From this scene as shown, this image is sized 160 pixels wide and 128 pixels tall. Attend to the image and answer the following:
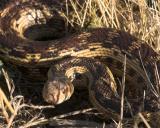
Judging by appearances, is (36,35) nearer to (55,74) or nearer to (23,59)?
(23,59)

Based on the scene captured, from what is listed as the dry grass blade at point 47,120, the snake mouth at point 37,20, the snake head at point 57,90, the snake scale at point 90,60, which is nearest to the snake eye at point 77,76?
the snake scale at point 90,60

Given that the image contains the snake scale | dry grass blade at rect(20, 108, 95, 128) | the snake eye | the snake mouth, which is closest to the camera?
dry grass blade at rect(20, 108, 95, 128)

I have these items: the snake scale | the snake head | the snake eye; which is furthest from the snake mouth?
the snake head

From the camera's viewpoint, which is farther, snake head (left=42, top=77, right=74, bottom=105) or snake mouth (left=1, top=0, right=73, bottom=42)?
snake mouth (left=1, top=0, right=73, bottom=42)

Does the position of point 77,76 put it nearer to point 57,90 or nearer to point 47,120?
point 57,90

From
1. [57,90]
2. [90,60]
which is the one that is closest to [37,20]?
[90,60]

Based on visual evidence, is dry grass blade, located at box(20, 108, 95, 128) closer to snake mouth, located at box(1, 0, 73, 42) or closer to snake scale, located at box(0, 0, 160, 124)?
snake scale, located at box(0, 0, 160, 124)

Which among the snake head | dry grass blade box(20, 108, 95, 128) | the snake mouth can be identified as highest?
the snake mouth
